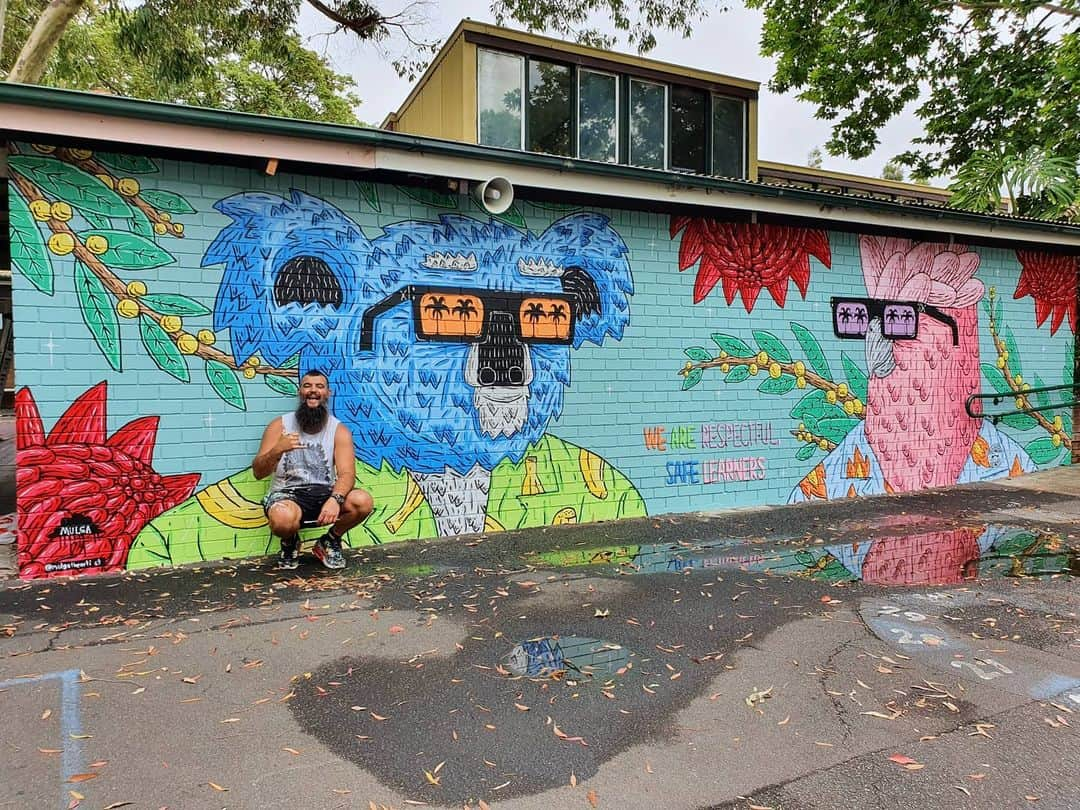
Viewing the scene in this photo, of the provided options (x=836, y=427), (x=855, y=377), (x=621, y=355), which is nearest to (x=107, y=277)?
(x=621, y=355)

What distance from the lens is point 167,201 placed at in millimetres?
4918

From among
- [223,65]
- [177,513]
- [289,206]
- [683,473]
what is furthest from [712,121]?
[223,65]

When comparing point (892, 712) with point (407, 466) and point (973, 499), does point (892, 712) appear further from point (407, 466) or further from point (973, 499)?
point (973, 499)

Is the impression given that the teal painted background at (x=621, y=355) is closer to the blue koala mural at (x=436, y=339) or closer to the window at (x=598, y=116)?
the blue koala mural at (x=436, y=339)

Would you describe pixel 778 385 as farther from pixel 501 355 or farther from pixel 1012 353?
pixel 1012 353

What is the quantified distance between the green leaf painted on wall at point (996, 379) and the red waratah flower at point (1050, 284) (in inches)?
39.0

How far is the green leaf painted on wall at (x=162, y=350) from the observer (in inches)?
192

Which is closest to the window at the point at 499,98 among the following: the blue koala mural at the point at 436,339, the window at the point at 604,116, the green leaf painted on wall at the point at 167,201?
the window at the point at 604,116

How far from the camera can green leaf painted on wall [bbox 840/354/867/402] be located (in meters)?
7.60

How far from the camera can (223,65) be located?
1706cm

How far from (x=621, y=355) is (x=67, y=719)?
4.87m

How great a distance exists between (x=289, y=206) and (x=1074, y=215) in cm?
1070

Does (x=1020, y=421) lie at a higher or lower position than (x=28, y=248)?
lower

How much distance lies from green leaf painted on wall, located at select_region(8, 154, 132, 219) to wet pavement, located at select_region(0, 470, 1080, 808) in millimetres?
2513
